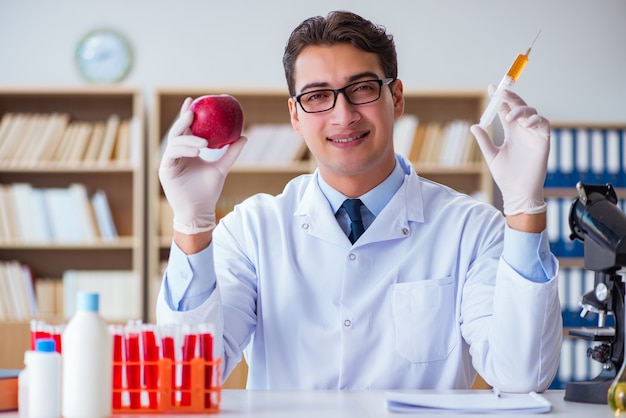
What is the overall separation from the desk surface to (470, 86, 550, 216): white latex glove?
0.34 meters

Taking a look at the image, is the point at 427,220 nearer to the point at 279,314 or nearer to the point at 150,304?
the point at 279,314

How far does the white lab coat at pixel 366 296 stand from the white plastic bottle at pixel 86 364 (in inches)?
20.7

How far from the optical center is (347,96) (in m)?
1.79

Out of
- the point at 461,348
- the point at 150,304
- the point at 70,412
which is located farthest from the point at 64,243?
the point at 70,412

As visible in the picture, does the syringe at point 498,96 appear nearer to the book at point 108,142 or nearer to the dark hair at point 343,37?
the dark hair at point 343,37

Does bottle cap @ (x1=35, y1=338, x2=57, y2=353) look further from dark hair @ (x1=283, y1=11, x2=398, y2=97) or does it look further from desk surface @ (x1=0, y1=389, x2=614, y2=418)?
dark hair @ (x1=283, y1=11, x2=398, y2=97)

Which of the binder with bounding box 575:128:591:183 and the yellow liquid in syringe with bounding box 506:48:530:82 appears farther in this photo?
the binder with bounding box 575:128:591:183

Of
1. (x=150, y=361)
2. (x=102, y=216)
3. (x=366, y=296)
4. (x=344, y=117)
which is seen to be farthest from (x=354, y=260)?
(x=102, y=216)

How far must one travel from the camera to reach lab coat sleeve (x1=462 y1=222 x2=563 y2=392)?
4.85 ft

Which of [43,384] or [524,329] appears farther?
[524,329]

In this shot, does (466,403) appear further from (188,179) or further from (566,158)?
(566,158)

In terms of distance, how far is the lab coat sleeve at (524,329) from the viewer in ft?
4.85

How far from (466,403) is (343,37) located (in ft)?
2.86

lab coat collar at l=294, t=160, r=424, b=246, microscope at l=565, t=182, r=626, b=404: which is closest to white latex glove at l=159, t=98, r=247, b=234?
lab coat collar at l=294, t=160, r=424, b=246
